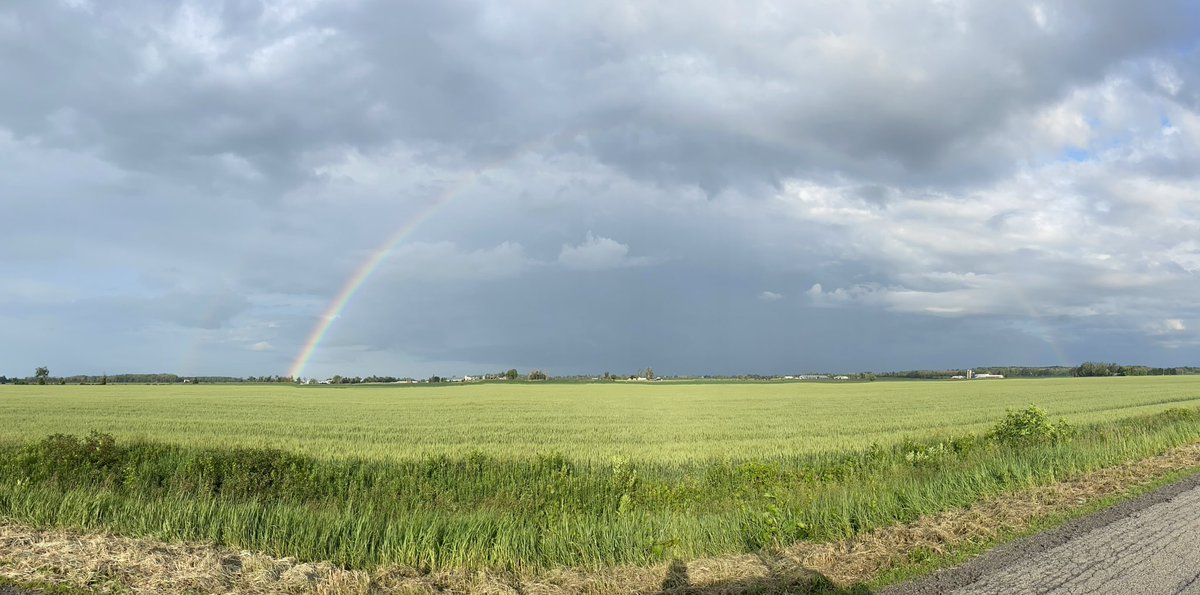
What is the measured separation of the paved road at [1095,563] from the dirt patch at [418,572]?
2.05ft

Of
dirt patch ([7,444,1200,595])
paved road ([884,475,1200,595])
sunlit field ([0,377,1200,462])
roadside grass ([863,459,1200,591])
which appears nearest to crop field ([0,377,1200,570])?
sunlit field ([0,377,1200,462])

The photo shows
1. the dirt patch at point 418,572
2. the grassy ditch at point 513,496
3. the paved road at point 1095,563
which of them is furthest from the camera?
the grassy ditch at point 513,496

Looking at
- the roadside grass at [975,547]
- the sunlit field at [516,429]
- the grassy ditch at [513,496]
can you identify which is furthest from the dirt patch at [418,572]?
the sunlit field at [516,429]

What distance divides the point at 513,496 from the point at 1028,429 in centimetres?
1372

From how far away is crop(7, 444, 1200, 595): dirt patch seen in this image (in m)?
7.11

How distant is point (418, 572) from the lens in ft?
25.5

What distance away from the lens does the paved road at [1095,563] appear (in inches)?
266

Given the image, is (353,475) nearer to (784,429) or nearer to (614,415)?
(784,429)

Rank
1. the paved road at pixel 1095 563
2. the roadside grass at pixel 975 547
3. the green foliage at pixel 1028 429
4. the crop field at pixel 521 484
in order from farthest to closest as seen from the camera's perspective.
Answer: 1. the green foliage at pixel 1028 429
2. the crop field at pixel 521 484
3. the roadside grass at pixel 975 547
4. the paved road at pixel 1095 563

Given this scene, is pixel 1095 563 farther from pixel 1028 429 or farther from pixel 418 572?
pixel 1028 429

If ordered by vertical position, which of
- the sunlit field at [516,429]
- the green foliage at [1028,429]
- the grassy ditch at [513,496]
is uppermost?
the green foliage at [1028,429]

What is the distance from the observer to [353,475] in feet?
57.7

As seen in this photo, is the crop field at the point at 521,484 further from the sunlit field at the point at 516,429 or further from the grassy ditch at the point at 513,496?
the sunlit field at the point at 516,429

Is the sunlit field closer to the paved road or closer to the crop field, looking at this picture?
the crop field
